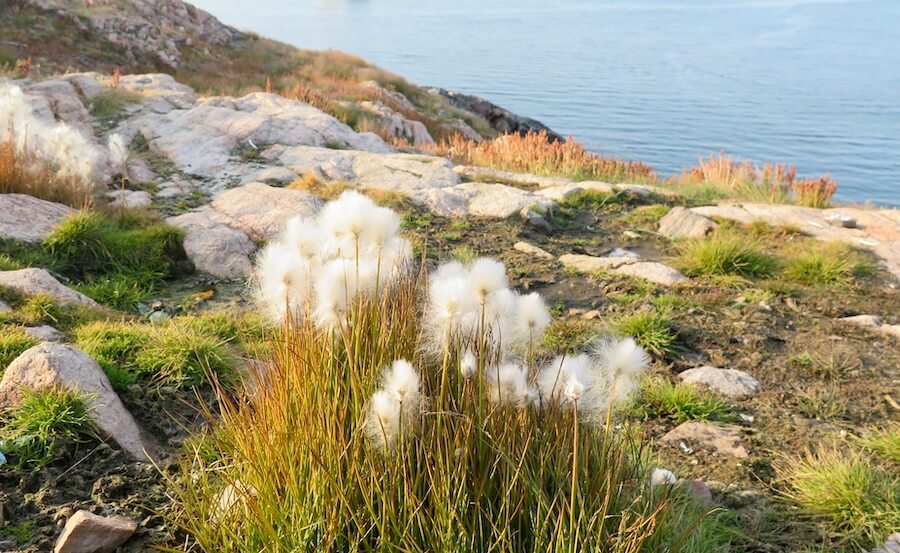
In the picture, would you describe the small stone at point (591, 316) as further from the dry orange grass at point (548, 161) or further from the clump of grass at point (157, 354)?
the dry orange grass at point (548, 161)

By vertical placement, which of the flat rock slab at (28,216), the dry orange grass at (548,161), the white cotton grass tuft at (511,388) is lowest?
the dry orange grass at (548,161)

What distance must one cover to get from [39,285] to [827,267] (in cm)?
737

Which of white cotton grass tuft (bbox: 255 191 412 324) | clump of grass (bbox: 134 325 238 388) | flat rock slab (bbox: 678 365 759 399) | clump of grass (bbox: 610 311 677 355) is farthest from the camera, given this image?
clump of grass (bbox: 610 311 677 355)

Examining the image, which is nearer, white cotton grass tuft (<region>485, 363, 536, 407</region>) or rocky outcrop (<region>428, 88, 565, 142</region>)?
white cotton grass tuft (<region>485, 363, 536, 407</region>)

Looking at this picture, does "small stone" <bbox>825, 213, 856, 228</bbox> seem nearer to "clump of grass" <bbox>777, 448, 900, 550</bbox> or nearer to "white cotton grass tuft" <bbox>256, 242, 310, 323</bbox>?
"clump of grass" <bbox>777, 448, 900, 550</bbox>

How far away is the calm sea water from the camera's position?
1299 inches

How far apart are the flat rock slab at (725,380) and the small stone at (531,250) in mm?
2776

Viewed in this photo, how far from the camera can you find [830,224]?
9.44 meters

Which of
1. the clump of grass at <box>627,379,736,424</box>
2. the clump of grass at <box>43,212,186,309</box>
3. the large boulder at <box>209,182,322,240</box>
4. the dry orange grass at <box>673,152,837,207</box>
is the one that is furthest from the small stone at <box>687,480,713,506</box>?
the dry orange grass at <box>673,152,837,207</box>


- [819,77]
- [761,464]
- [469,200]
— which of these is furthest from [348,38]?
[761,464]

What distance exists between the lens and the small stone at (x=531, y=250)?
8141 millimetres

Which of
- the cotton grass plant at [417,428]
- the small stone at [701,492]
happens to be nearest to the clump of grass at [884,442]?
the small stone at [701,492]

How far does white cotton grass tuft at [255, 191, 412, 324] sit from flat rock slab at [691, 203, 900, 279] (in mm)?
7310

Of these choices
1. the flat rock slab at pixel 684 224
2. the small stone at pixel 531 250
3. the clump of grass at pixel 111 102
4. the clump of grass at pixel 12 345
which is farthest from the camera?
the clump of grass at pixel 111 102
